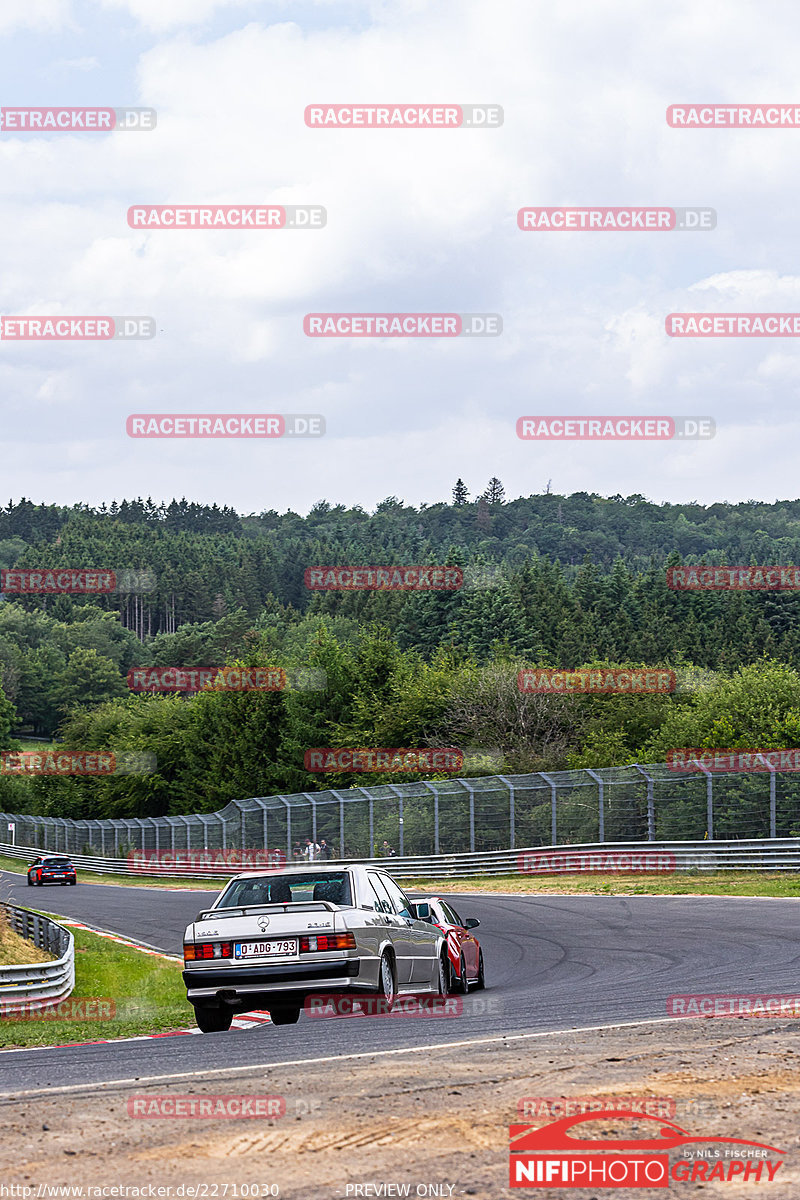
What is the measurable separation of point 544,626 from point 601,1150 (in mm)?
110606

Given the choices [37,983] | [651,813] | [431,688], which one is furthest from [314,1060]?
[431,688]

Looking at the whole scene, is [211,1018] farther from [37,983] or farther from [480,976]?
[37,983]

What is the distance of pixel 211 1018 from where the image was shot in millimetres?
11562

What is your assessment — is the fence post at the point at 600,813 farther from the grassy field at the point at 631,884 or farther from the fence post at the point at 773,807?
the fence post at the point at 773,807

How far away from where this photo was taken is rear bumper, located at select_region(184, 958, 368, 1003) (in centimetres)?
1107

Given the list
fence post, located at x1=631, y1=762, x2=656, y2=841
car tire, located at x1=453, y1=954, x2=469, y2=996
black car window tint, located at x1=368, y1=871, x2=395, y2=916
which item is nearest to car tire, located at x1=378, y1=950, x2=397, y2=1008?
black car window tint, located at x1=368, y1=871, x2=395, y2=916

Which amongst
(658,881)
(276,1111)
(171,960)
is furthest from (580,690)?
(276,1111)

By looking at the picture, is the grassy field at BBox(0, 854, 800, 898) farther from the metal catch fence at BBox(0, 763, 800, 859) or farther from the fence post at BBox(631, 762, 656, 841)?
the fence post at BBox(631, 762, 656, 841)

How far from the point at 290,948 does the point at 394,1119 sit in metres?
4.78

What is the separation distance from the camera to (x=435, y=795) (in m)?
37.4

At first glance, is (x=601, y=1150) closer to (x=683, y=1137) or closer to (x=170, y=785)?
(x=683, y=1137)

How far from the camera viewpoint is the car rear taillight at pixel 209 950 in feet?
37.2

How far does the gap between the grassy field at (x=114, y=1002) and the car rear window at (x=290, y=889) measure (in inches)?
55.9

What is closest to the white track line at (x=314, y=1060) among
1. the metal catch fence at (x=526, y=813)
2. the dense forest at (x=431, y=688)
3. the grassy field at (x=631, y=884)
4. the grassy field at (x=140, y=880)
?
the grassy field at (x=631, y=884)
